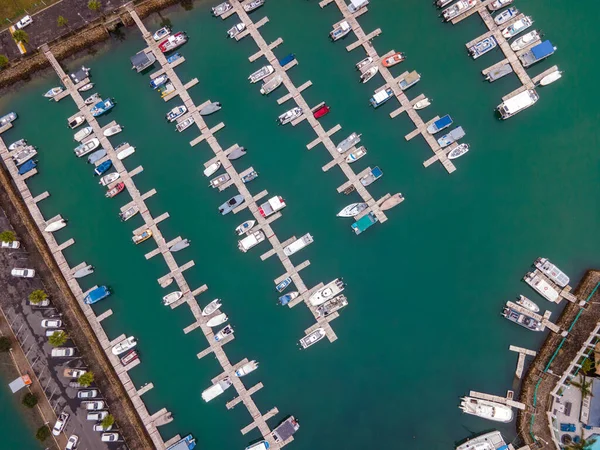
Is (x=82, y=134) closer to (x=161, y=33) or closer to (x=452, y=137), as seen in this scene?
(x=161, y=33)

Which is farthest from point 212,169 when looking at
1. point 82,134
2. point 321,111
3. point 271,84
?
point 82,134

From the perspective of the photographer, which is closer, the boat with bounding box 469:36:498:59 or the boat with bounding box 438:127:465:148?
the boat with bounding box 438:127:465:148

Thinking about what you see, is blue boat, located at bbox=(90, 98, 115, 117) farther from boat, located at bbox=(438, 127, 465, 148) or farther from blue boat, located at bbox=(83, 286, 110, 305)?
boat, located at bbox=(438, 127, 465, 148)

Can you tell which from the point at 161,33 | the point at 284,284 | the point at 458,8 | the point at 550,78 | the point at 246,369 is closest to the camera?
the point at 246,369

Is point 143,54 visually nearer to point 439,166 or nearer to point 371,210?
point 371,210

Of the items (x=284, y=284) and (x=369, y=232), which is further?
(x=369, y=232)

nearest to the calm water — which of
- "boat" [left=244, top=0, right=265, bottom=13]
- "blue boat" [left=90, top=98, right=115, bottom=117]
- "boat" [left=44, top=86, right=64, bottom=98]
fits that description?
"boat" [left=244, top=0, right=265, bottom=13]

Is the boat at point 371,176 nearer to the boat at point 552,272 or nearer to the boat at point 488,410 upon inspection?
the boat at point 552,272
